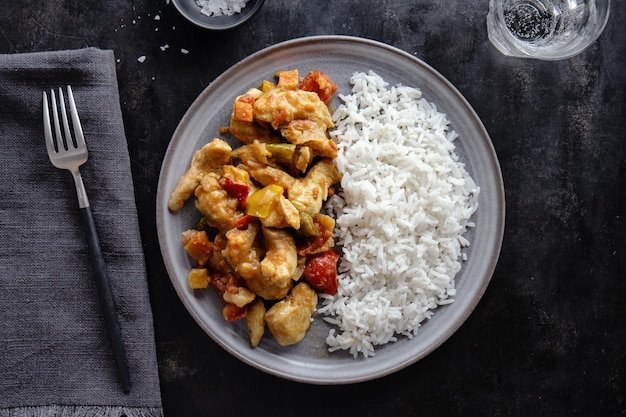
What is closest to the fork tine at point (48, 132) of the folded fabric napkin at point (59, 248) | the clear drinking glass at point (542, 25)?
the folded fabric napkin at point (59, 248)

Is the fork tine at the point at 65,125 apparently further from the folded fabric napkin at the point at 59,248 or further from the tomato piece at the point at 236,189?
the tomato piece at the point at 236,189

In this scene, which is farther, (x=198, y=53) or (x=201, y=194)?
(x=198, y=53)

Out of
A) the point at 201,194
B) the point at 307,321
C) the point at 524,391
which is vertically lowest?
the point at 524,391

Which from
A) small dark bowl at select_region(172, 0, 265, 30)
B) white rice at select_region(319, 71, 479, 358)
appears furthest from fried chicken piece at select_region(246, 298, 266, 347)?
small dark bowl at select_region(172, 0, 265, 30)

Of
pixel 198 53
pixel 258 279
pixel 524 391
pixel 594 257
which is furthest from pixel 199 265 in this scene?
pixel 594 257

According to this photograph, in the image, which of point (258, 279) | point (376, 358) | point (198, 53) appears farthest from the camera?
point (198, 53)

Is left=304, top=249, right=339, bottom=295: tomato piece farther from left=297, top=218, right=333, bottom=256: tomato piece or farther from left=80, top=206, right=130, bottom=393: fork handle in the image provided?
left=80, top=206, right=130, bottom=393: fork handle

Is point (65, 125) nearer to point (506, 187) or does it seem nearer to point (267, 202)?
point (267, 202)

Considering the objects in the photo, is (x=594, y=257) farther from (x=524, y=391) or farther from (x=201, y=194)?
(x=201, y=194)
